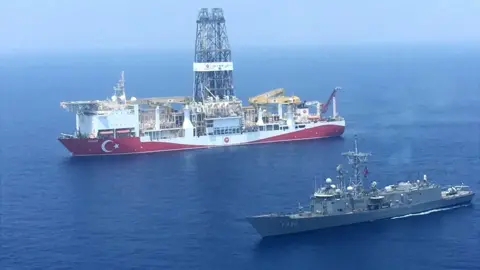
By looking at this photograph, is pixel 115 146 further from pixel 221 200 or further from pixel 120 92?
pixel 221 200

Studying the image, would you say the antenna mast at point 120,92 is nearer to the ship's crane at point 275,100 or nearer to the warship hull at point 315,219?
the ship's crane at point 275,100

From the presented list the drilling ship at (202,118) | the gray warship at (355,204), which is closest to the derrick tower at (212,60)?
the drilling ship at (202,118)

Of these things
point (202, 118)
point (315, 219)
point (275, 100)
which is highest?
point (275, 100)

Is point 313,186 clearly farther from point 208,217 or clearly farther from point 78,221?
point 78,221

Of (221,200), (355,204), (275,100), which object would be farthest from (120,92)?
(355,204)

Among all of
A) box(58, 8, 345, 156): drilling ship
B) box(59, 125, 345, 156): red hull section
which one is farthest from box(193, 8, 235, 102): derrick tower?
box(59, 125, 345, 156): red hull section

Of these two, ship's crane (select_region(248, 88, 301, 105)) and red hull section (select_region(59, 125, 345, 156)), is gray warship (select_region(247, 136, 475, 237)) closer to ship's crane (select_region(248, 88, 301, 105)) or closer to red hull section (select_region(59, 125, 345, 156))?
red hull section (select_region(59, 125, 345, 156))

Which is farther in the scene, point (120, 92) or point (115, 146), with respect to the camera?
point (120, 92)
